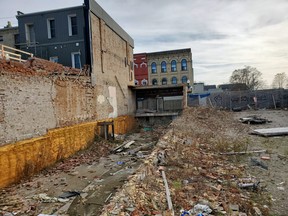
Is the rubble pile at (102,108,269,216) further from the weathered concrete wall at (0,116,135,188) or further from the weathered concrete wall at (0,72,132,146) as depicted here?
the weathered concrete wall at (0,72,132,146)

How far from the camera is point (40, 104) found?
9328 millimetres

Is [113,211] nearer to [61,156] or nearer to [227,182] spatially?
[227,182]

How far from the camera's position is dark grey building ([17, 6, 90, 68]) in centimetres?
1586

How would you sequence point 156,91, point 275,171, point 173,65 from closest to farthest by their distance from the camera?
point 275,171 → point 156,91 → point 173,65

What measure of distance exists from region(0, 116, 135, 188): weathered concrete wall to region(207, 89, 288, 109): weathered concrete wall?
19382mm

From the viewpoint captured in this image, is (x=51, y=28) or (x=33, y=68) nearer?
(x=33, y=68)

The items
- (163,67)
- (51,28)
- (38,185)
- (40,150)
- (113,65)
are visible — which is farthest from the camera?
(163,67)

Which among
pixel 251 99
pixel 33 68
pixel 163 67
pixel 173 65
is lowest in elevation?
pixel 251 99

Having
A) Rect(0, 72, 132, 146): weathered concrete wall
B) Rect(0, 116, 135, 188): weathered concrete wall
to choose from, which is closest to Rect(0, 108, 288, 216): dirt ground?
Rect(0, 116, 135, 188): weathered concrete wall

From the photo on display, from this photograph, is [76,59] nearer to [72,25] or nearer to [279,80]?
[72,25]

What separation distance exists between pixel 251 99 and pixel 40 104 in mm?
25091

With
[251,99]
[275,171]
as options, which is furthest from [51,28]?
[251,99]

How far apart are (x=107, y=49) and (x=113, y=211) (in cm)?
1470

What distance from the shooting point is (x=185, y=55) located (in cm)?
3478
